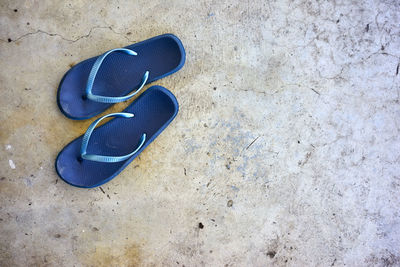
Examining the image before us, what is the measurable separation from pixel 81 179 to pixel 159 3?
1255mm

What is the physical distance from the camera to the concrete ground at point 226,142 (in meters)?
1.89

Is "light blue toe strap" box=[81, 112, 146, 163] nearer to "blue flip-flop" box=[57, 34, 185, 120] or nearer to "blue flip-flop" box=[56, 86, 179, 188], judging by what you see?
"blue flip-flop" box=[56, 86, 179, 188]

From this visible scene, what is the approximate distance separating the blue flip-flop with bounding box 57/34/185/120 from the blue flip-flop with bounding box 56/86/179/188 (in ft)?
0.37

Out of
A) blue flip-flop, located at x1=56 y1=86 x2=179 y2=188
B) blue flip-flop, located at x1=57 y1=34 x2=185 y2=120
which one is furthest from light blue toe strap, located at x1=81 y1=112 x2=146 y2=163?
blue flip-flop, located at x1=57 y1=34 x2=185 y2=120

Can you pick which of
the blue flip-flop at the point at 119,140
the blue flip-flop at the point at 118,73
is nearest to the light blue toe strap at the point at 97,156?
the blue flip-flop at the point at 119,140

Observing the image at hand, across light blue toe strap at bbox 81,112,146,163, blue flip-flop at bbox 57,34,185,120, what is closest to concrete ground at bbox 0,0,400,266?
blue flip-flop at bbox 57,34,185,120

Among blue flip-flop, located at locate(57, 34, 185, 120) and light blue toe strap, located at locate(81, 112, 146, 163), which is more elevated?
blue flip-flop, located at locate(57, 34, 185, 120)

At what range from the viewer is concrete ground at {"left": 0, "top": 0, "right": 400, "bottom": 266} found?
189cm

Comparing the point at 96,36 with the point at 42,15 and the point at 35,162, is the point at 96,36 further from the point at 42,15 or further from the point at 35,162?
the point at 35,162

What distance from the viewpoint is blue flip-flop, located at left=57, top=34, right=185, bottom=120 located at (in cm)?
185

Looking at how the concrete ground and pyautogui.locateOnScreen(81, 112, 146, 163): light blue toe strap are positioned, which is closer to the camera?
pyautogui.locateOnScreen(81, 112, 146, 163): light blue toe strap

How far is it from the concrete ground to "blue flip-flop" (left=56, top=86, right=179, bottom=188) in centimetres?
10

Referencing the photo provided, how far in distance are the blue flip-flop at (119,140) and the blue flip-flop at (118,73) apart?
4.4 inches

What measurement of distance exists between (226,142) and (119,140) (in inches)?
27.9
